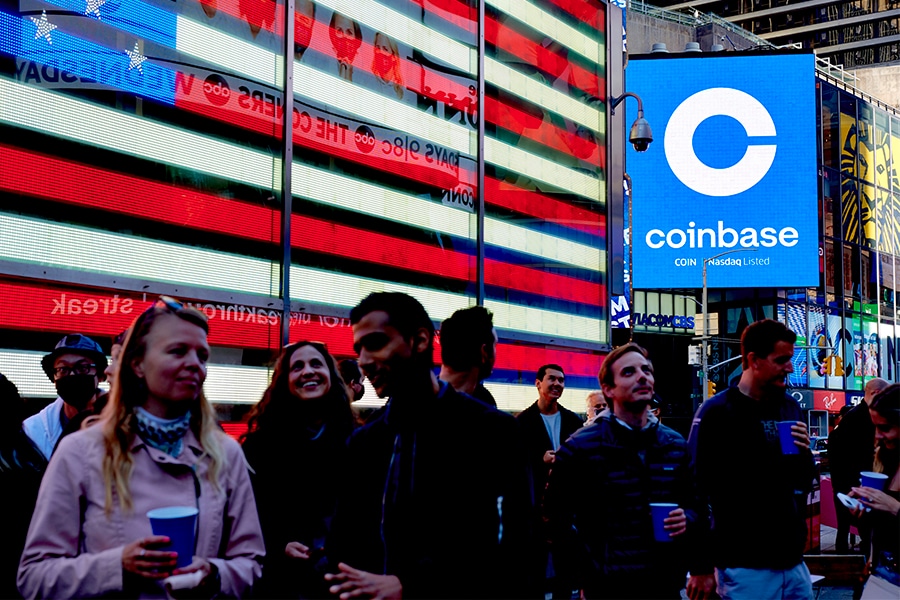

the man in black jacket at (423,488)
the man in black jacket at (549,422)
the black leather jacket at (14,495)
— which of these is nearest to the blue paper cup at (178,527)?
the man in black jacket at (423,488)

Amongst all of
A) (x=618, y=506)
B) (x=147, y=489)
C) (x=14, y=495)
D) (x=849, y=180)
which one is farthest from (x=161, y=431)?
(x=849, y=180)

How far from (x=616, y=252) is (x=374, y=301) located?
802 cm

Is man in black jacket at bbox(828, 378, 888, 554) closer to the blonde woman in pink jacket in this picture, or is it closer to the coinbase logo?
the blonde woman in pink jacket

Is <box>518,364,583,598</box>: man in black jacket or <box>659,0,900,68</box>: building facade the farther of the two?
<box>659,0,900,68</box>: building facade

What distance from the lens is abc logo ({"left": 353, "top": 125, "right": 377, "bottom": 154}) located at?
7980mm

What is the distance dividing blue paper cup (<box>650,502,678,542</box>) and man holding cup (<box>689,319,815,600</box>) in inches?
29.5

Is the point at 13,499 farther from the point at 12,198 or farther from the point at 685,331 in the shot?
the point at 685,331

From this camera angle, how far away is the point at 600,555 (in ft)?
15.0

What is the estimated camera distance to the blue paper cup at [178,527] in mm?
2791

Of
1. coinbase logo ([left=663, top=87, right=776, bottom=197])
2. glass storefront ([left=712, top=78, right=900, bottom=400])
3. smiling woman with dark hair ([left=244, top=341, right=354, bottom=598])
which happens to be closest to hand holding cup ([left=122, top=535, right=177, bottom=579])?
smiling woman with dark hair ([left=244, top=341, right=354, bottom=598])

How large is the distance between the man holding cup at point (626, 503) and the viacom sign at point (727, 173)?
44851mm

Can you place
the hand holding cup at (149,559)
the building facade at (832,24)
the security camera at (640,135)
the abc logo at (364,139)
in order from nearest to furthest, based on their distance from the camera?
the hand holding cup at (149,559) → the abc logo at (364,139) → the security camera at (640,135) → the building facade at (832,24)

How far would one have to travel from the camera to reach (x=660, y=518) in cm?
443

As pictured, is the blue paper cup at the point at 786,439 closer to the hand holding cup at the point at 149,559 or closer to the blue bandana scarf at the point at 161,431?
the blue bandana scarf at the point at 161,431
